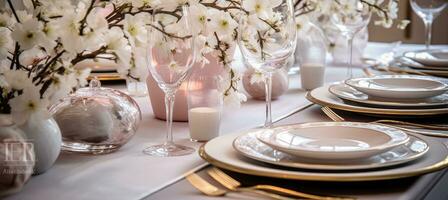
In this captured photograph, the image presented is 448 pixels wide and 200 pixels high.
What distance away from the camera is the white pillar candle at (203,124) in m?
1.20

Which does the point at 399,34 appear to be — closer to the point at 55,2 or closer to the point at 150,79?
the point at 150,79

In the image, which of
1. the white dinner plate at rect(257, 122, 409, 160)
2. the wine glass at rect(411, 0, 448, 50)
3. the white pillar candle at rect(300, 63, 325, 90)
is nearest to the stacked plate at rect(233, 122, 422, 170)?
the white dinner plate at rect(257, 122, 409, 160)

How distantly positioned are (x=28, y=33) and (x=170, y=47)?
0.76 feet

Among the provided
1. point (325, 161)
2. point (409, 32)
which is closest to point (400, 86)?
point (325, 161)

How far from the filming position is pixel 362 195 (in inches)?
33.4

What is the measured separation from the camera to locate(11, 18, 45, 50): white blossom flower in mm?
884

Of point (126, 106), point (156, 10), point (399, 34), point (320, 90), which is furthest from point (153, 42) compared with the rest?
point (399, 34)

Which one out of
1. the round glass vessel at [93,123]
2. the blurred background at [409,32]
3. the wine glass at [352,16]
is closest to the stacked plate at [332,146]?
the round glass vessel at [93,123]

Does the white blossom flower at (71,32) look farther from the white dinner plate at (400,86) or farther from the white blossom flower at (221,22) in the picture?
the white dinner plate at (400,86)

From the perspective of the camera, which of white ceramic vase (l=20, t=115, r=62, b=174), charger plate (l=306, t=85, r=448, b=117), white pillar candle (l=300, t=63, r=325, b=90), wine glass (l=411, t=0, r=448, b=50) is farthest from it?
wine glass (l=411, t=0, r=448, b=50)

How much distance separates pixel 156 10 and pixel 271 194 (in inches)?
13.5

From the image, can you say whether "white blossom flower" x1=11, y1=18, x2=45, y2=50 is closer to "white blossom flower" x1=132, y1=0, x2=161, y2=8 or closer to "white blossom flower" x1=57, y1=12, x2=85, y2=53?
"white blossom flower" x1=57, y1=12, x2=85, y2=53

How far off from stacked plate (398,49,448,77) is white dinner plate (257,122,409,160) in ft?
2.79

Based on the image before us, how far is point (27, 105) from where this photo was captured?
0.87 metres
